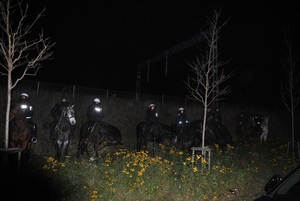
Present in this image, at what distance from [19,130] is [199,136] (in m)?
9.03

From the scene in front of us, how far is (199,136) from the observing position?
54.3 feet

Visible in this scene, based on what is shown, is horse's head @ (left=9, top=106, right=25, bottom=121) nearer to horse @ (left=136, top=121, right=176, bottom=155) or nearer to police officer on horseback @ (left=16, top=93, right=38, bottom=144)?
police officer on horseback @ (left=16, top=93, right=38, bottom=144)

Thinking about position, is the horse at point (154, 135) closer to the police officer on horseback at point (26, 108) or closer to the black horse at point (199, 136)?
the black horse at point (199, 136)

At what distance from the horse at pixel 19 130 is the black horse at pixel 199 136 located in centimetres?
793

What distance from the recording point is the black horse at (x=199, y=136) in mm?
16109

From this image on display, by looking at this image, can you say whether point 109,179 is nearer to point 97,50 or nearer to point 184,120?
point 184,120

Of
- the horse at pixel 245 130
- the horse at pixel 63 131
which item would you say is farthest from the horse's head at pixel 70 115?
the horse at pixel 245 130

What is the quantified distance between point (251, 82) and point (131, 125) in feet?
71.1

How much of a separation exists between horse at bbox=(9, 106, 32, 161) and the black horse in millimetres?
7930

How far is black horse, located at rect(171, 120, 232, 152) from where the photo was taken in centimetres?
1611

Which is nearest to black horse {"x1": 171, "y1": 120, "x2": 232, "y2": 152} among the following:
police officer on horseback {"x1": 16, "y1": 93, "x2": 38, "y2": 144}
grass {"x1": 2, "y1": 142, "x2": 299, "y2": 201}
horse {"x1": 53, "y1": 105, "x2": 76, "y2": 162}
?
grass {"x1": 2, "y1": 142, "x2": 299, "y2": 201}

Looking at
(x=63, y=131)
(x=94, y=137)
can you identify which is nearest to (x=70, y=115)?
(x=63, y=131)

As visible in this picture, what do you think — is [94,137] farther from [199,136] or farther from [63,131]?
[199,136]

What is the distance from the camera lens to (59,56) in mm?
31656
